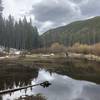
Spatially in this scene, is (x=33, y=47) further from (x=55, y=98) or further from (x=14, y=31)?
(x=55, y=98)

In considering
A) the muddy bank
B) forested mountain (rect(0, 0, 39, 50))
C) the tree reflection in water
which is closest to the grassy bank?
the muddy bank

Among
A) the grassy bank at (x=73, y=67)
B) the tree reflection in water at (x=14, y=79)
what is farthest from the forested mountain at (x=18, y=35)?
the tree reflection in water at (x=14, y=79)

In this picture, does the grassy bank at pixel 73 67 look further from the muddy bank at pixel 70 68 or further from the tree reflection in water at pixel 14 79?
the tree reflection in water at pixel 14 79

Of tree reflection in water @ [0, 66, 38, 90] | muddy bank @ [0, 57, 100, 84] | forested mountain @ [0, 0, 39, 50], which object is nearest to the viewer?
tree reflection in water @ [0, 66, 38, 90]

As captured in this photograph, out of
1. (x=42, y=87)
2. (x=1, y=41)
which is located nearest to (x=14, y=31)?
(x=1, y=41)

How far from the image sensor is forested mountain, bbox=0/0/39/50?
128113mm

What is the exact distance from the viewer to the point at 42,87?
3073 cm

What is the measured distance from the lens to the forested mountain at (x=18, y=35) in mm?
128113

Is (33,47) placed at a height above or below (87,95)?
above

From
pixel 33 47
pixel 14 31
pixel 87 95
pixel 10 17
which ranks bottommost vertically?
pixel 87 95

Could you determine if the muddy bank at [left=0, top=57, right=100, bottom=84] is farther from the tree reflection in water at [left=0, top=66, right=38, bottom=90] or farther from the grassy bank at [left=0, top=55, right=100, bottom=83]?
the tree reflection in water at [left=0, top=66, right=38, bottom=90]

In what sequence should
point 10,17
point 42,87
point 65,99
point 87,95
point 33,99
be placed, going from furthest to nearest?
point 10,17 < point 42,87 < point 87,95 < point 65,99 < point 33,99

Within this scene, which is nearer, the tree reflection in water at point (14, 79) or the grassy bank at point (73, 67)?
the tree reflection in water at point (14, 79)

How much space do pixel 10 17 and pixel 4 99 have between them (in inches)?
5158
